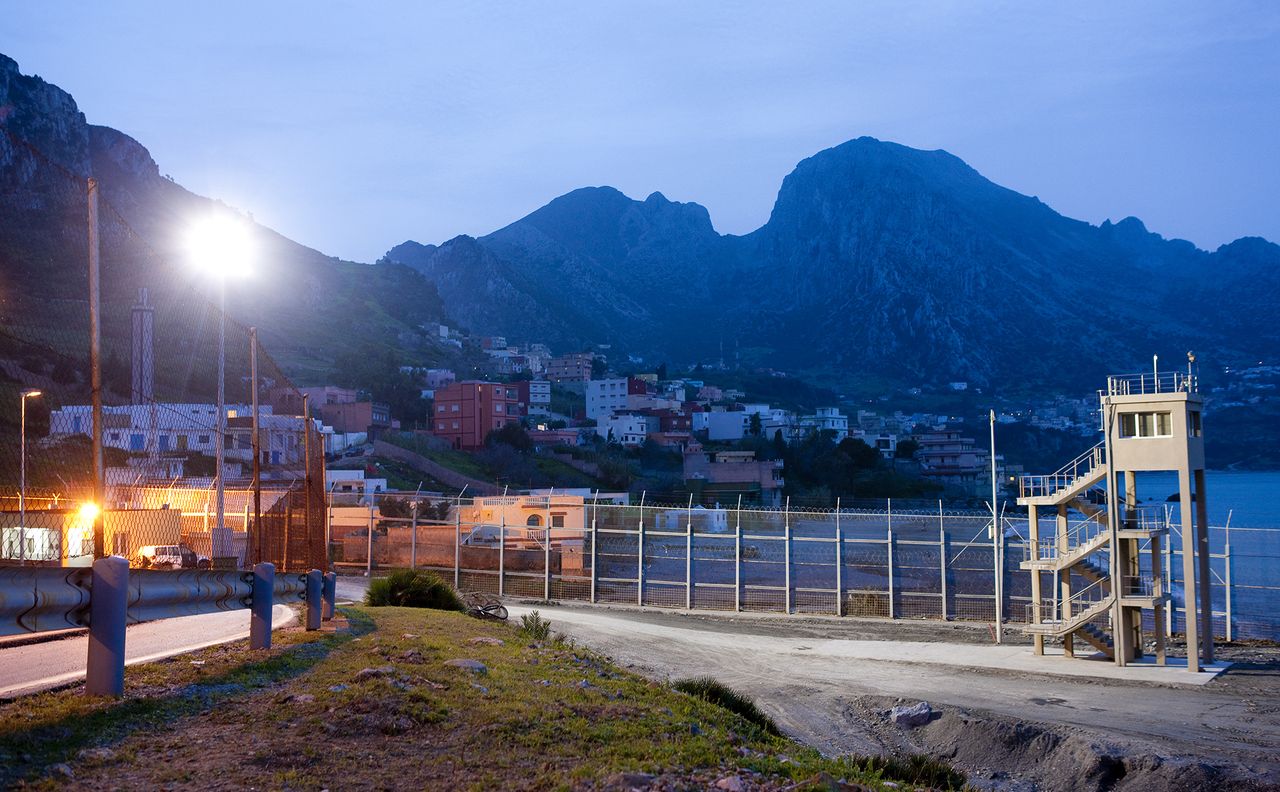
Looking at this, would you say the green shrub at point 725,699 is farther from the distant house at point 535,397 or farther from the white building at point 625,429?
the distant house at point 535,397

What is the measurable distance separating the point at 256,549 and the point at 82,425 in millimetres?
2367

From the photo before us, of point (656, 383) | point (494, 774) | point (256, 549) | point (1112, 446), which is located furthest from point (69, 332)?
point (656, 383)

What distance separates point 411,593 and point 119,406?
29.3ft

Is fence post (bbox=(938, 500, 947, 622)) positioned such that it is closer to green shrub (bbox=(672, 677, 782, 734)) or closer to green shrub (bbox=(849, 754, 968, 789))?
green shrub (bbox=(672, 677, 782, 734))

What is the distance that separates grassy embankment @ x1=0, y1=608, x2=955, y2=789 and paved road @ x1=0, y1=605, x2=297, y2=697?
1.96ft

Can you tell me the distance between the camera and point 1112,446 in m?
20.7

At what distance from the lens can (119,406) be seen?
1284cm

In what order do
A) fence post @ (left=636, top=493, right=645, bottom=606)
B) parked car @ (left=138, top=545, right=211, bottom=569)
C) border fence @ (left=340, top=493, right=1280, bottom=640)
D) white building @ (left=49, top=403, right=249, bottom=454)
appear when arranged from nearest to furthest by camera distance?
white building @ (left=49, top=403, right=249, bottom=454) < parked car @ (left=138, top=545, right=211, bottom=569) < border fence @ (left=340, top=493, right=1280, bottom=640) < fence post @ (left=636, top=493, right=645, bottom=606)

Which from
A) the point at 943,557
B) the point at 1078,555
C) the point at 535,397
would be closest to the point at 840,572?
the point at 943,557

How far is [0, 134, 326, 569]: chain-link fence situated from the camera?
338 inches

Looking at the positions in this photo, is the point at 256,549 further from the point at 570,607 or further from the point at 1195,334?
the point at 1195,334

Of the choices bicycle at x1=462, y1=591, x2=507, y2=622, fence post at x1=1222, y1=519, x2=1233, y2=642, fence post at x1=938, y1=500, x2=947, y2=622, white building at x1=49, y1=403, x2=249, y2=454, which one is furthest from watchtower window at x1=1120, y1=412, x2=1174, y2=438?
white building at x1=49, y1=403, x2=249, y2=454

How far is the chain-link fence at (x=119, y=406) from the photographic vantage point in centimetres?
858

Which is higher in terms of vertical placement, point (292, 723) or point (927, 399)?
point (927, 399)
